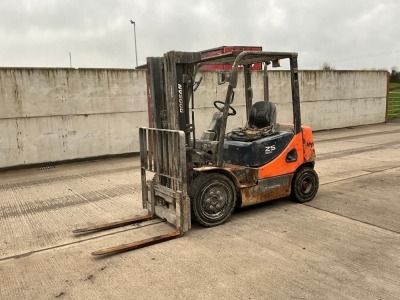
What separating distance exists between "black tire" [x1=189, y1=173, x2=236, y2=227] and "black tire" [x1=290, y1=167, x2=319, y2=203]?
1.44 m

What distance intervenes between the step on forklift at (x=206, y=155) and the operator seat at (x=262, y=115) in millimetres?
17

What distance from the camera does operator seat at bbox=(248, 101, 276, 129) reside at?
21.0 feet

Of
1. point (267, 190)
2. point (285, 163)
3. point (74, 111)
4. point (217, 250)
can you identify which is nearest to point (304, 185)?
point (285, 163)

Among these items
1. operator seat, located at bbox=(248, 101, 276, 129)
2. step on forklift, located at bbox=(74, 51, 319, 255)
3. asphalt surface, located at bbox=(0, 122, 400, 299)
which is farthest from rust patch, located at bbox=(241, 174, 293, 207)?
operator seat, located at bbox=(248, 101, 276, 129)

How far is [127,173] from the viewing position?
32.3ft

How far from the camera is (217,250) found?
15.2ft

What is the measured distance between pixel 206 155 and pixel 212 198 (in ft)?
2.27

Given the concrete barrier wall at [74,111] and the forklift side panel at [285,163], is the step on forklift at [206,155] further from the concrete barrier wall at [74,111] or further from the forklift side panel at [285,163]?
the concrete barrier wall at [74,111]

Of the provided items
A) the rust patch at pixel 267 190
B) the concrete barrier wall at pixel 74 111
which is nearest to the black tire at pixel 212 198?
the rust patch at pixel 267 190

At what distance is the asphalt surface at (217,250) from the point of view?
375cm

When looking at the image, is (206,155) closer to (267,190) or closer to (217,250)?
(267,190)

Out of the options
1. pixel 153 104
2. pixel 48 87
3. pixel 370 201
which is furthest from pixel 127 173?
pixel 370 201

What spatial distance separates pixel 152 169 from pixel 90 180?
390cm

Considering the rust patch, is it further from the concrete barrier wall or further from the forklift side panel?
the concrete barrier wall
